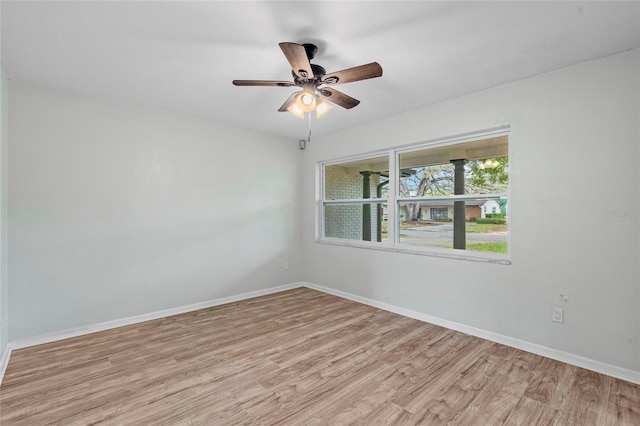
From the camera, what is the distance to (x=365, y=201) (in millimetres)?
Result: 4289

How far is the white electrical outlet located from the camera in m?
2.53

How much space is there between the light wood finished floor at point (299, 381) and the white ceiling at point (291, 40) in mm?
2478

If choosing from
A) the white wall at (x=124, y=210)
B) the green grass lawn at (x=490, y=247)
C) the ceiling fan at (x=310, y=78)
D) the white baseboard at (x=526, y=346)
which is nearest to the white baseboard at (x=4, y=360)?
the white wall at (x=124, y=210)

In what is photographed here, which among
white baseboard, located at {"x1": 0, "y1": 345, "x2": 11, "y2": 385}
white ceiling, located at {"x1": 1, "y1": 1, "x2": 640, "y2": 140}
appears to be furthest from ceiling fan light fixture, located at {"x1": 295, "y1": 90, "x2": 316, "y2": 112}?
white baseboard, located at {"x1": 0, "y1": 345, "x2": 11, "y2": 385}

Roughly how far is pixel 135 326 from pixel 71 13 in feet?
9.49

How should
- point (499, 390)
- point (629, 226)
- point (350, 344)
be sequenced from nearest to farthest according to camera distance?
point (499, 390)
point (629, 226)
point (350, 344)

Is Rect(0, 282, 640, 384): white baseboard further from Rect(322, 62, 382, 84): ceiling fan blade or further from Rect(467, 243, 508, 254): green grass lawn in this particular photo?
Rect(322, 62, 382, 84): ceiling fan blade

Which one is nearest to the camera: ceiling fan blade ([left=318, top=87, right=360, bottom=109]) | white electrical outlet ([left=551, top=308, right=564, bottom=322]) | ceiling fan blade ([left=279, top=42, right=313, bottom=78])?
ceiling fan blade ([left=279, top=42, right=313, bottom=78])

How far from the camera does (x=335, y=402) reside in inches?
77.4

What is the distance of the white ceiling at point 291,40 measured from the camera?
1.82 m

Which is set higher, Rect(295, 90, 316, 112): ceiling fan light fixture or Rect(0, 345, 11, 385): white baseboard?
Rect(295, 90, 316, 112): ceiling fan light fixture

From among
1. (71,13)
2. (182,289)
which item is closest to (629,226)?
(71,13)

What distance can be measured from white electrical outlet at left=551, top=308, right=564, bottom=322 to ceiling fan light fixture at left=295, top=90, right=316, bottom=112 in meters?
2.69

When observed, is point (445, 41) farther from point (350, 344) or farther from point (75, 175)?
point (75, 175)
